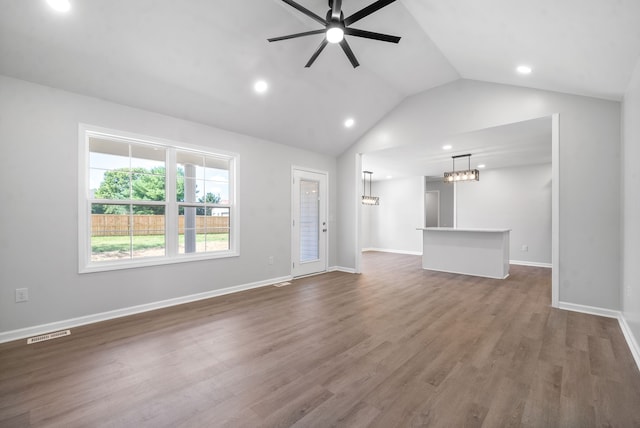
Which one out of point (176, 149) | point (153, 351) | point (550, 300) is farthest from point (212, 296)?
point (550, 300)

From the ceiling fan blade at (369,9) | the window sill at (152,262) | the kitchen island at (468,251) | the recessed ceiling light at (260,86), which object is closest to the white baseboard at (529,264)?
the kitchen island at (468,251)

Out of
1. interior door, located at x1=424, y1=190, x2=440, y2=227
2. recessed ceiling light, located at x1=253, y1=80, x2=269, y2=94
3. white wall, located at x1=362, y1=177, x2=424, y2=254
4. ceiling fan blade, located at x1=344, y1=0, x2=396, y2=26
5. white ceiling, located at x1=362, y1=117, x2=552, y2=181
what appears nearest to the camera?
ceiling fan blade, located at x1=344, y1=0, x2=396, y2=26

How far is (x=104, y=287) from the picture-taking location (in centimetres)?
330

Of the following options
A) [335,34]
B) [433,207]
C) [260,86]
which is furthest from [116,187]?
[433,207]

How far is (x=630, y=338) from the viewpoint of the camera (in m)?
2.73

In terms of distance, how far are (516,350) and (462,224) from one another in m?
6.36

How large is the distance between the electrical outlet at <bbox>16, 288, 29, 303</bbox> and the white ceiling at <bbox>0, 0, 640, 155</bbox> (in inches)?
83.0

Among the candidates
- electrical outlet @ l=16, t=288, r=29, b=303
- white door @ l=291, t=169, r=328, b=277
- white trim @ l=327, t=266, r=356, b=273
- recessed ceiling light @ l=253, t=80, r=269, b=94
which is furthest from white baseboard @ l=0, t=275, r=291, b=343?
recessed ceiling light @ l=253, t=80, r=269, b=94

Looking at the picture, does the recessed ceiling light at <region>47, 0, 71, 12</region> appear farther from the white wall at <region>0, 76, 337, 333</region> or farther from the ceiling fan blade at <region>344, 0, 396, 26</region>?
the ceiling fan blade at <region>344, 0, 396, 26</region>

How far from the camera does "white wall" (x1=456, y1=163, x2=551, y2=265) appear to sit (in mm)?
7047

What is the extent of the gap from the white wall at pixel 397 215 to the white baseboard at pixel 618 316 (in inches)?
221

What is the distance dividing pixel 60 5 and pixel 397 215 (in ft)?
29.8

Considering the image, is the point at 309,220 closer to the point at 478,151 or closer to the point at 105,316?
the point at 105,316

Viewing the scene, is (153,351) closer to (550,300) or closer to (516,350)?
(516,350)
